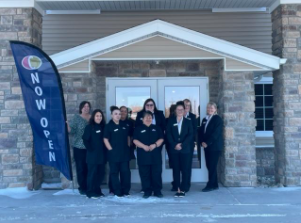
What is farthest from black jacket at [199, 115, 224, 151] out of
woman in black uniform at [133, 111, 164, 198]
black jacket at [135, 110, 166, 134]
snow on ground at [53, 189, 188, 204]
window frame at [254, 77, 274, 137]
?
window frame at [254, 77, 274, 137]

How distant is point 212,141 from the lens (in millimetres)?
7406

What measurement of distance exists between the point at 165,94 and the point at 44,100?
2917mm

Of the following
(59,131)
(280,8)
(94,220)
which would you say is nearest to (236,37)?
(280,8)

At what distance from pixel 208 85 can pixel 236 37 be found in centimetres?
238

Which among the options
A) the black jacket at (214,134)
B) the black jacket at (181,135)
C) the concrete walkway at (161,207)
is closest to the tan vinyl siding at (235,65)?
the black jacket at (214,134)

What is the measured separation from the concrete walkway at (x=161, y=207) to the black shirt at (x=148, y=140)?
2.46ft

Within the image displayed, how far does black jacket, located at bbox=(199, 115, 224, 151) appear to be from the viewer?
7.43m

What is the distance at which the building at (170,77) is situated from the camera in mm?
7703

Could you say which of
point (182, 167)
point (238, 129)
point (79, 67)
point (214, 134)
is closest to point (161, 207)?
point (182, 167)

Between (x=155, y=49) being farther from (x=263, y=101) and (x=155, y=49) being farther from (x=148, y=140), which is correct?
(x=263, y=101)

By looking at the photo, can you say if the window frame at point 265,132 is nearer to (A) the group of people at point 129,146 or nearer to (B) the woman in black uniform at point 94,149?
(A) the group of people at point 129,146

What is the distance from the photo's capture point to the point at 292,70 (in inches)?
316

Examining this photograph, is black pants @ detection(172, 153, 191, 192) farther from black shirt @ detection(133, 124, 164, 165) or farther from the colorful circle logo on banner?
the colorful circle logo on banner

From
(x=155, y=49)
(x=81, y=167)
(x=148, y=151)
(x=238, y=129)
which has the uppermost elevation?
(x=155, y=49)
